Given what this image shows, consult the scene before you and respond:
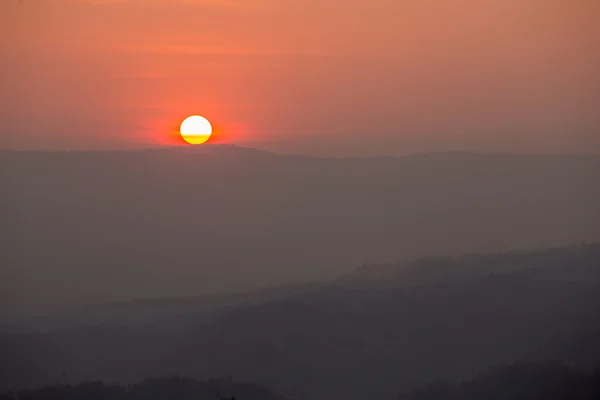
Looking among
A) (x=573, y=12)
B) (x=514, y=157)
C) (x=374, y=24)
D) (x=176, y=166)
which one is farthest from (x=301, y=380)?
(x=573, y=12)

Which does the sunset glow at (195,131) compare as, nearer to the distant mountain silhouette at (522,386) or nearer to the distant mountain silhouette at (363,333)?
the distant mountain silhouette at (363,333)

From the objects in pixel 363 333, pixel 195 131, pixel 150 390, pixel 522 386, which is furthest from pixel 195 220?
pixel 522 386

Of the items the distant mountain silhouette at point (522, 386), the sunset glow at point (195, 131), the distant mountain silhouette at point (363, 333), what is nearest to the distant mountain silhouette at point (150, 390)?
the distant mountain silhouette at point (363, 333)

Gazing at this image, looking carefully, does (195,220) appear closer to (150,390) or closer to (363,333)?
(150,390)

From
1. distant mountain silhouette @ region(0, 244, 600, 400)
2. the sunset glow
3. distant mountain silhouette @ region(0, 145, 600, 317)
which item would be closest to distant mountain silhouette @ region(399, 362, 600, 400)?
distant mountain silhouette @ region(0, 244, 600, 400)

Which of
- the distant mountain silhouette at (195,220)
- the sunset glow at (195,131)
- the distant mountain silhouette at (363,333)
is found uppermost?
the sunset glow at (195,131)

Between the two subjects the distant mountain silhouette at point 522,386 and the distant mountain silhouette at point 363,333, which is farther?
the distant mountain silhouette at point 522,386

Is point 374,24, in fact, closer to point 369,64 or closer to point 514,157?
point 369,64
